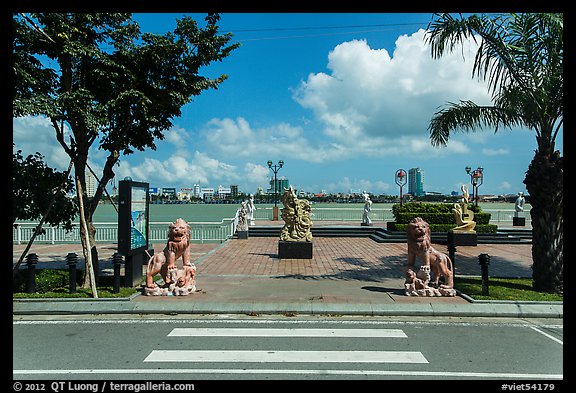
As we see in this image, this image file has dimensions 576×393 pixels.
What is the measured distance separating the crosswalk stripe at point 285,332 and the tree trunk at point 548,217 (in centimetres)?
468

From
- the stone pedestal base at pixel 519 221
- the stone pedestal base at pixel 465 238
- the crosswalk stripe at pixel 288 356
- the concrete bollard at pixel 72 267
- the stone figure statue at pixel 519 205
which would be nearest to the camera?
the crosswalk stripe at pixel 288 356

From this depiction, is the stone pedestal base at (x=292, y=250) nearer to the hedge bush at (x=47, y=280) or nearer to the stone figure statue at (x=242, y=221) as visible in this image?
the hedge bush at (x=47, y=280)

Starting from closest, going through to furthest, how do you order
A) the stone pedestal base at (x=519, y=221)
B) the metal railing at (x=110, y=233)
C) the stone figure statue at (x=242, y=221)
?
the metal railing at (x=110, y=233) → the stone figure statue at (x=242, y=221) → the stone pedestal base at (x=519, y=221)

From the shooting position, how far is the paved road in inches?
200

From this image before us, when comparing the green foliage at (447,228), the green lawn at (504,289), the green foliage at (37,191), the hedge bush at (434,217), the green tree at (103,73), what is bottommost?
the green lawn at (504,289)

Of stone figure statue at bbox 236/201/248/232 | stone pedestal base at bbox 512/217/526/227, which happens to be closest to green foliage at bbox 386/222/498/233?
stone pedestal base at bbox 512/217/526/227

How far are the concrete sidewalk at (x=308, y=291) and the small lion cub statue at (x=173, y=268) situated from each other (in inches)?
9.8

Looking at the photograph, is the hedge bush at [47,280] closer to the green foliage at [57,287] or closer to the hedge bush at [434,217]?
the green foliage at [57,287]

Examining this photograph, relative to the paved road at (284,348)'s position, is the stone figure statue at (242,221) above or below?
above

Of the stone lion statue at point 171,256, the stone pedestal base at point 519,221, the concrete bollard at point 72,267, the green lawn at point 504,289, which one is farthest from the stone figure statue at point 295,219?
the stone pedestal base at point 519,221

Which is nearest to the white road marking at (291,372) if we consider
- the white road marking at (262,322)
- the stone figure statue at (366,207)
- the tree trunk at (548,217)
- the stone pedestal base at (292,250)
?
the white road marking at (262,322)

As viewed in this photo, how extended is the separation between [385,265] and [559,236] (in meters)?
5.38

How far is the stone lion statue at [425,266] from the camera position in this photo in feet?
28.8

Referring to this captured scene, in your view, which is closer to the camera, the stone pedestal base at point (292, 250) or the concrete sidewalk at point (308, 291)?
the concrete sidewalk at point (308, 291)
